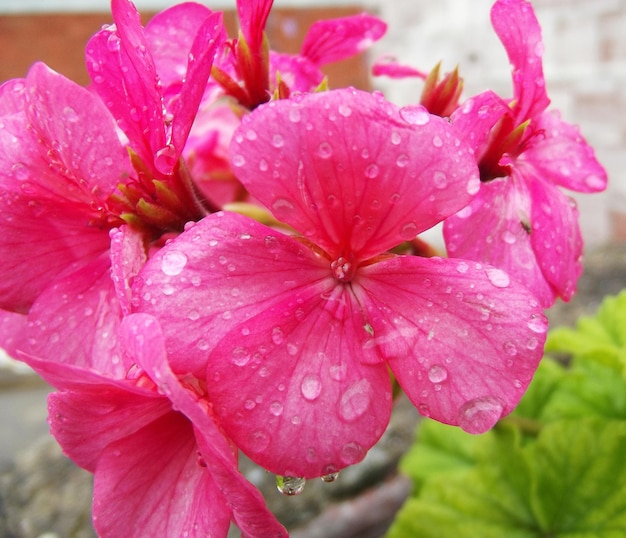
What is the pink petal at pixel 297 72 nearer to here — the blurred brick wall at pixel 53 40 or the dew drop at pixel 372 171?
the dew drop at pixel 372 171

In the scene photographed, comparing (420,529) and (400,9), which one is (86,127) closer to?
(420,529)

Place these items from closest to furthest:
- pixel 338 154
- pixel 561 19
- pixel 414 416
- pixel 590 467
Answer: pixel 338 154, pixel 590 467, pixel 414 416, pixel 561 19

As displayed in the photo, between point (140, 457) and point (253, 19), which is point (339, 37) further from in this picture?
point (140, 457)

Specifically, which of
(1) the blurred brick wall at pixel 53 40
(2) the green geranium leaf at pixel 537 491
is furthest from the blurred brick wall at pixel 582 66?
(1) the blurred brick wall at pixel 53 40

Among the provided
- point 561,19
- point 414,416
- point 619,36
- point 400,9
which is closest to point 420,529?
point 414,416

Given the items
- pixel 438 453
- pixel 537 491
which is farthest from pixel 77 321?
pixel 438 453

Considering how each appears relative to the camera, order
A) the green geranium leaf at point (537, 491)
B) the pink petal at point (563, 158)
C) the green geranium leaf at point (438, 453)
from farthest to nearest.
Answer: the green geranium leaf at point (438, 453) → the green geranium leaf at point (537, 491) → the pink petal at point (563, 158)
